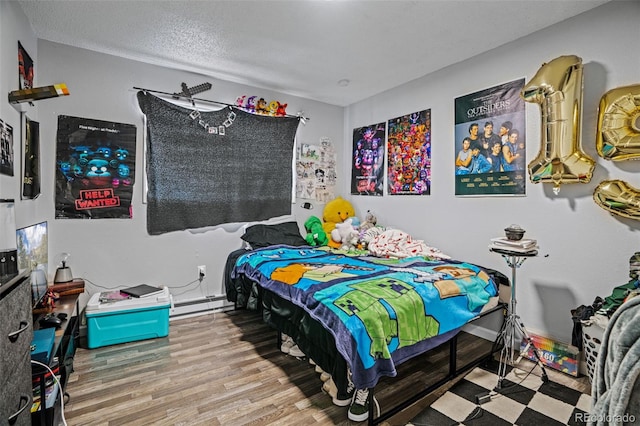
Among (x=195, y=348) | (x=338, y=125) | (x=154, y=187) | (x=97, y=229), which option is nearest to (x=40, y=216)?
(x=97, y=229)

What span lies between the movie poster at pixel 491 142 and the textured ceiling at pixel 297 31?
1.40 feet

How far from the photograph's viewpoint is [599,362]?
2.39ft

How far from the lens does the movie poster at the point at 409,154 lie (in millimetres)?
3289

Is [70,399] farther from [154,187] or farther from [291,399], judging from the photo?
[154,187]

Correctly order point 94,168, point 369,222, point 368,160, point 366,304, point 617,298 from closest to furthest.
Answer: point 366,304, point 617,298, point 94,168, point 369,222, point 368,160

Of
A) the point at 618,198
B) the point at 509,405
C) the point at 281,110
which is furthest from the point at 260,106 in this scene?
the point at 509,405

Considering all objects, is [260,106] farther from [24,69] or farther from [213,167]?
[24,69]

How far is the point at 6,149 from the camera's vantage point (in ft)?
5.85

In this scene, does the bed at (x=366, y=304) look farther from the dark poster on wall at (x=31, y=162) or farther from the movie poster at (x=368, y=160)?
the dark poster on wall at (x=31, y=162)

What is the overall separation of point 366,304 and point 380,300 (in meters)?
0.10

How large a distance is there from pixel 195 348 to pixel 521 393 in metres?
2.34

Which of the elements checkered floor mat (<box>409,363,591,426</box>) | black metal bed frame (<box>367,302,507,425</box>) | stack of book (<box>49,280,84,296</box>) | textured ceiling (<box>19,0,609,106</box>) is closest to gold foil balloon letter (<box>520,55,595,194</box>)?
textured ceiling (<box>19,0,609,106</box>)

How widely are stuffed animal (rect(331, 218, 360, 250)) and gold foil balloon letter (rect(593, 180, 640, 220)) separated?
2080mm

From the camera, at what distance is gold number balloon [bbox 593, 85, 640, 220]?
1.94 metres
